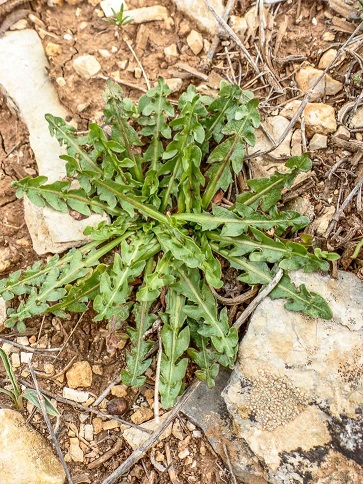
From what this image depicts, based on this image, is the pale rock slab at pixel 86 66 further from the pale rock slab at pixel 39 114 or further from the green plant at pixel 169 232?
the green plant at pixel 169 232

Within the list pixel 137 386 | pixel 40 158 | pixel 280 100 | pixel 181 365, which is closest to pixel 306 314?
pixel 181 365

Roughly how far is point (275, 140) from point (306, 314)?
1.19 meters

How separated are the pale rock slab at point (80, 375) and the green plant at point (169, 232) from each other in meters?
0.27

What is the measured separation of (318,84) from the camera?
145 inches

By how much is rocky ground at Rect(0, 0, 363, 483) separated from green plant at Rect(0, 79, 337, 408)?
17cm

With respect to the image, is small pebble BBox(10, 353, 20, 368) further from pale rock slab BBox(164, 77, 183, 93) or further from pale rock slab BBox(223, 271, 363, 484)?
pale rock slab BBox(164, 77, 183, 93)

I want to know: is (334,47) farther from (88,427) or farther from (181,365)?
(88,427)

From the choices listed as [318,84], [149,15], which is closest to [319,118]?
[318,84]

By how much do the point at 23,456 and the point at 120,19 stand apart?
305 cm

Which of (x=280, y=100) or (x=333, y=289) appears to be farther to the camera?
(x=280, y=100)

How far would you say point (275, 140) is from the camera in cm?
363

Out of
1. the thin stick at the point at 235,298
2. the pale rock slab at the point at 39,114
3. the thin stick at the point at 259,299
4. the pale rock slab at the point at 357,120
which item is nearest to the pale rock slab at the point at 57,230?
the pale rock slab at the point at 39,114

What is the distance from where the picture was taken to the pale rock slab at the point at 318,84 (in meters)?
3.65

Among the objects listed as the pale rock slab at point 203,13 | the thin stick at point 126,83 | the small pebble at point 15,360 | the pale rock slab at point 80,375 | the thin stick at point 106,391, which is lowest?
the thin stick at point 106,391
